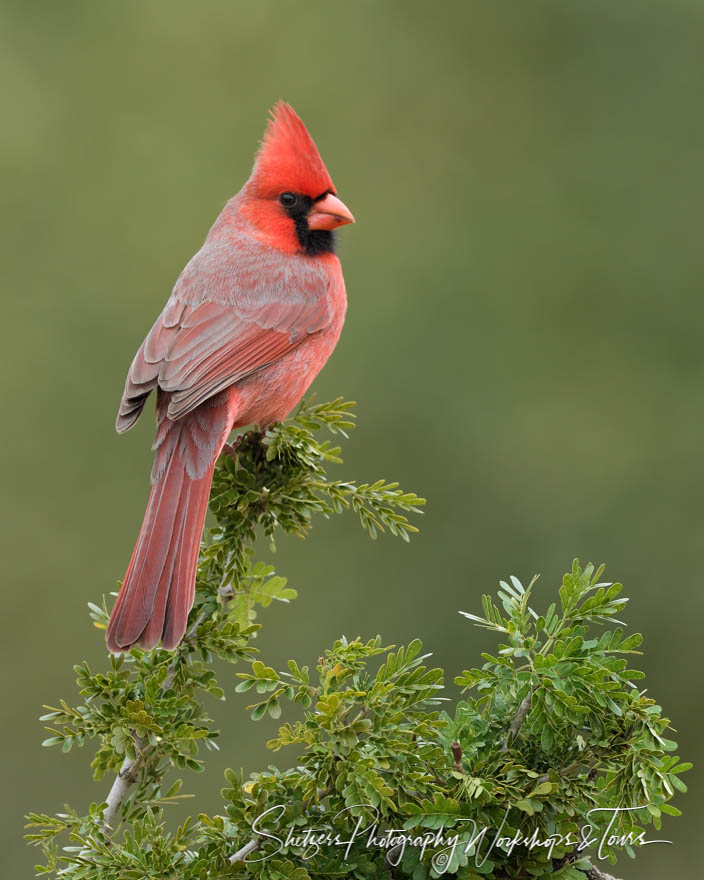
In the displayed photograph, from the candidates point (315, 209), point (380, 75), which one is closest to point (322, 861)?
point (315, 209)

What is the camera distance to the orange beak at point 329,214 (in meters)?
2.74

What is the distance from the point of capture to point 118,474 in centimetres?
544

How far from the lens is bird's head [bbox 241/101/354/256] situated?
8.99 feet

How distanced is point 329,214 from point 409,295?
3044 millimetres

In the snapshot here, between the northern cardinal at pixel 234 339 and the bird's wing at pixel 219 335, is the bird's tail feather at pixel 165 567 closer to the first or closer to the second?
the northern cardinal at pixel 234 339

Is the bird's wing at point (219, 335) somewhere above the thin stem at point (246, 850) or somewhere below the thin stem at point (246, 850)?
above

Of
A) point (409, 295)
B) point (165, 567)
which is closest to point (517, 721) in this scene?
point (165, 567)

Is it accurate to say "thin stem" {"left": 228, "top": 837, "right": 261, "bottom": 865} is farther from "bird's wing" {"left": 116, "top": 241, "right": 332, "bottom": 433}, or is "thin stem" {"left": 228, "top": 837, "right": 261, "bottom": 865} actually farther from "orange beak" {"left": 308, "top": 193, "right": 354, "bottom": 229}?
"orange beak" {"left": 308, "top": 193, "right": 354, "bottom": 229}

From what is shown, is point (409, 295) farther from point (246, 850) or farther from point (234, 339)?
point (246, 850)

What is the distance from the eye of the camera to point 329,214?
275 centimetres

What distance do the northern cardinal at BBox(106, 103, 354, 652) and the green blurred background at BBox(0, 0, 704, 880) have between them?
8.10ft

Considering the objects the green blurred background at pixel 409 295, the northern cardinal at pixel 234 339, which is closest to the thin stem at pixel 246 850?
the northern cardinal at pixel 234 339

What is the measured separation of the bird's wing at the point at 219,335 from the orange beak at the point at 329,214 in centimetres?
11

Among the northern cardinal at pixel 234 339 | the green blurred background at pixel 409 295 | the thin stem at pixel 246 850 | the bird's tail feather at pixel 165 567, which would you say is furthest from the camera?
the green blurred background at pixel 409 295
